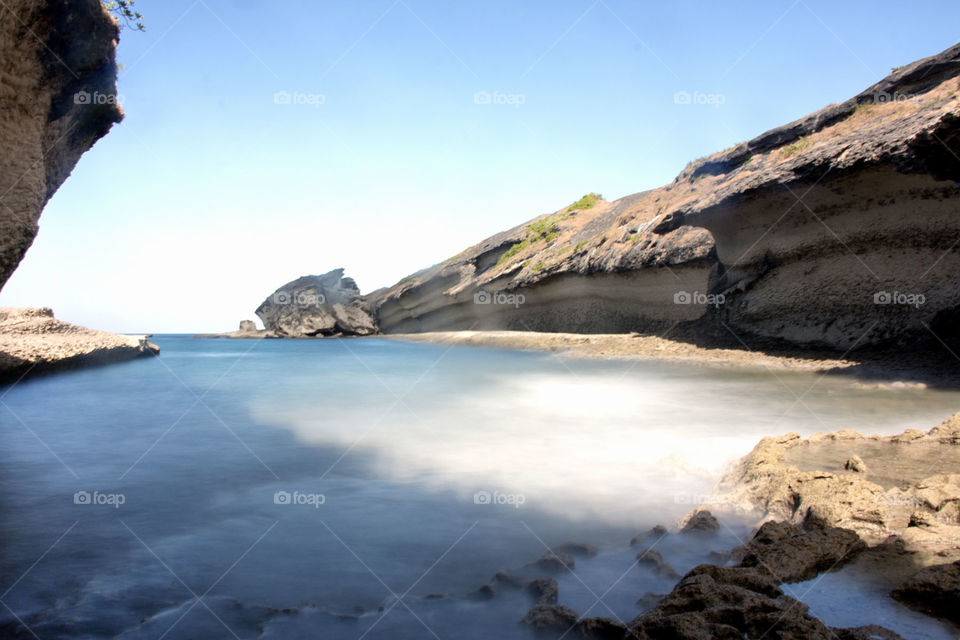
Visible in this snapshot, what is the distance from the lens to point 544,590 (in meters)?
2.82

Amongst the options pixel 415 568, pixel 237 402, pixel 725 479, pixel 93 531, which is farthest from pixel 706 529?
pixel 237 402

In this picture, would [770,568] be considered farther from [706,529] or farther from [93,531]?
[93,531]

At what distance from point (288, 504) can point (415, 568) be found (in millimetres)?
1694

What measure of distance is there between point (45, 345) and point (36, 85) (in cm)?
1023

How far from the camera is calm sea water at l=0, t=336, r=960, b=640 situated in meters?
2.76

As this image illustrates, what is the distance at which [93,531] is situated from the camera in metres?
3.83

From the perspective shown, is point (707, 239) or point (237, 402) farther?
point (707, 239)
